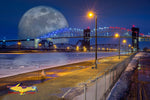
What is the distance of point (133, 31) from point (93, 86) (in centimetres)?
15732

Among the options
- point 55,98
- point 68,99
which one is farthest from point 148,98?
point 55,98

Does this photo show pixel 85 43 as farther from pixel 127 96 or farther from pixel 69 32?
pixel 127 96

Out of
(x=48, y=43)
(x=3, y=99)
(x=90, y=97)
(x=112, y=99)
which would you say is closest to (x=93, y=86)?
(x=90, y=97)

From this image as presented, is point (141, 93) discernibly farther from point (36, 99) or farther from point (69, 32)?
point (69, 32)

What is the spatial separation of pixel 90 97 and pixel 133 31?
Result: 158 m

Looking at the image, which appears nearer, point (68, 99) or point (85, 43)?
point (68, 99)

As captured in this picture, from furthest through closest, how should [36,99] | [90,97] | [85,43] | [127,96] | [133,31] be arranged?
1. [85,43]
2. [133,31]
3. [127,96]
4. [36,99]
5. [90,97]

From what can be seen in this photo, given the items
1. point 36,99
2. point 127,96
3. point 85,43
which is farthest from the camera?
point 85,43

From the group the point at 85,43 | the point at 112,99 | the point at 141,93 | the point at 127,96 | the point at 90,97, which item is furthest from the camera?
the point at 85,43

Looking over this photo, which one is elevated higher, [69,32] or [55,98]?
[69,32]

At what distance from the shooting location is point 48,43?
15725 cm

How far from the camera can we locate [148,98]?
881cm

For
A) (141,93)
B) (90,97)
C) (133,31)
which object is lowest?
(141,93)

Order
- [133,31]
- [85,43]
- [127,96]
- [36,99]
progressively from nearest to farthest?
[36,99] < [127,96] < [133,31] < [85,43]
